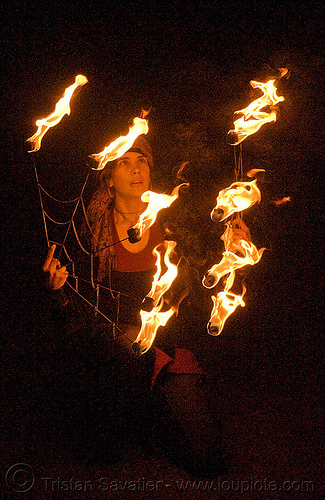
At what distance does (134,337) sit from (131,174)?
1.09 metres

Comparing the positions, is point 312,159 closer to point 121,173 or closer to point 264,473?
point 121,173

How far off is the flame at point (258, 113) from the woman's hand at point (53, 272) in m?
1.21

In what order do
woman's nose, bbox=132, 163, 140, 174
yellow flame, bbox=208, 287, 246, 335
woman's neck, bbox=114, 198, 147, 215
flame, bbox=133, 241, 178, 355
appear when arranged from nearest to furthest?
flame, bbox=133, 241, 178, 355 < yellow flame, bbox=208, 287, 246, 335 < woman's nose, bbox=132, 163, 140, 174 < woman's neck, bbox=114, 198, 147, 215

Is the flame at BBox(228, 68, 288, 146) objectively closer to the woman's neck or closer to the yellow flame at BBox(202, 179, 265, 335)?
the yellow flame at BBox(202, 179, 265, 335)

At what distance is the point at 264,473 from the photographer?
2770 mm

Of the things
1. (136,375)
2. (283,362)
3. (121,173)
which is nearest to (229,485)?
(136,375)

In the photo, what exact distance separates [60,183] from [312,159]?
1.88 m

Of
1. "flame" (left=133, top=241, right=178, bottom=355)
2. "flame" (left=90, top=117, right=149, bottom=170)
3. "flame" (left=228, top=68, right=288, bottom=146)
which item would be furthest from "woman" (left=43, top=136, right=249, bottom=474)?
"flame" (left=228, top=68, right=288, bottom=146)

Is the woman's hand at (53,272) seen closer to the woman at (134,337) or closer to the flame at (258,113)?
the woman at (134,337)

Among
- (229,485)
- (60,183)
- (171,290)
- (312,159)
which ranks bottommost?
(229,485)

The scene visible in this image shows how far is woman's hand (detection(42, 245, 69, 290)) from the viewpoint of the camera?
2674 mm

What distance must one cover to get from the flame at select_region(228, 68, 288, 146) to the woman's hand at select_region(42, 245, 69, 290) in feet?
3.96

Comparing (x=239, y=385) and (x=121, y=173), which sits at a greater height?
(x=121, y=173)

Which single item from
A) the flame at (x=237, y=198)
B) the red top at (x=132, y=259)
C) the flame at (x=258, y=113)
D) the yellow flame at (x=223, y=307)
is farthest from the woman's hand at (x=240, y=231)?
the red top at (x=132, y=259)
